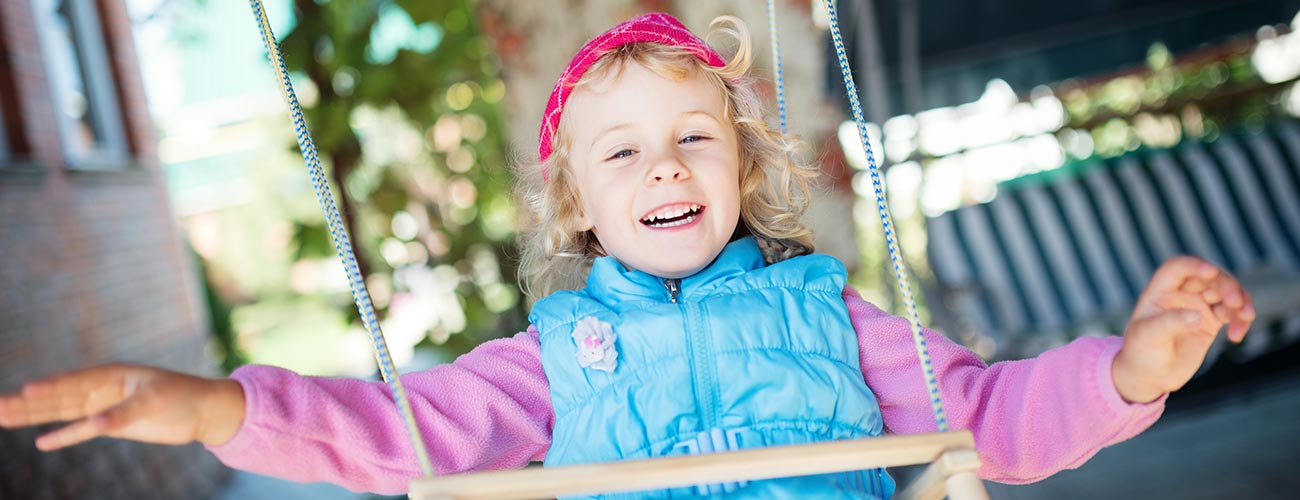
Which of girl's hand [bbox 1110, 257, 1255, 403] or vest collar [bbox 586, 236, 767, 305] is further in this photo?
vest collar [bbox 586, 236, 767, 305]

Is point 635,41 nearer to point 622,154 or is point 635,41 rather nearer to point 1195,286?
point 622,154

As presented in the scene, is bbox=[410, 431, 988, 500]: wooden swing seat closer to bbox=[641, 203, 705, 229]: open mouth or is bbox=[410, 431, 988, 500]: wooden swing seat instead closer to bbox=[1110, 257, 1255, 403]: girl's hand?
bbox=[1110, 257, 1255, 403]: girl's hand

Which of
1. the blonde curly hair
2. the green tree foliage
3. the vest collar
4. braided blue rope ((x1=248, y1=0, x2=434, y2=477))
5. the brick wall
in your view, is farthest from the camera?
the brick wall

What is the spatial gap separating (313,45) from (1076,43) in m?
3.51

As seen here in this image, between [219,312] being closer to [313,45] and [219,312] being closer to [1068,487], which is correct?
[313,45]

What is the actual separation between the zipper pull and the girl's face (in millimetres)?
18

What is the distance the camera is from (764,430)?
4.17 feet

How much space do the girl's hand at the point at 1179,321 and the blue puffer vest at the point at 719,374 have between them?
37 centimetres

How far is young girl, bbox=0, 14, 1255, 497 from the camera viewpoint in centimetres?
114

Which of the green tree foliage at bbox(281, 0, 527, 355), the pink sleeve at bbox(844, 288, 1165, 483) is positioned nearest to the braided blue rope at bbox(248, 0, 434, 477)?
the pink sleeve at bbox(844, 288, 1165, 483)

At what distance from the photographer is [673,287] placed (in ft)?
4.76

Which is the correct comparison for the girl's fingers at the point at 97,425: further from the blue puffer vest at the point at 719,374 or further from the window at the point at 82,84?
the window at the point at 82,84

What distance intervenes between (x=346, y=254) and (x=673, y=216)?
0.47 metres

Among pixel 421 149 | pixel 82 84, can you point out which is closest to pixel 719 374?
pixel 421 149
